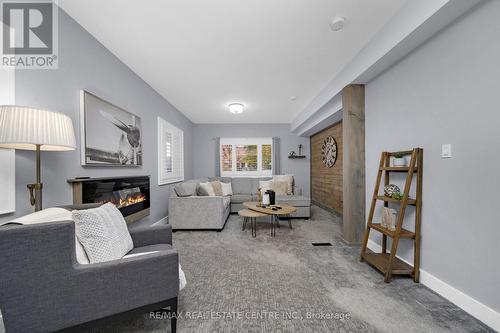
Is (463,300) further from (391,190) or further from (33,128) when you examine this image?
(33,128)

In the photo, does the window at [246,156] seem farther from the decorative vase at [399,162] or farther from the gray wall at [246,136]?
the decorative vase at [399,162]

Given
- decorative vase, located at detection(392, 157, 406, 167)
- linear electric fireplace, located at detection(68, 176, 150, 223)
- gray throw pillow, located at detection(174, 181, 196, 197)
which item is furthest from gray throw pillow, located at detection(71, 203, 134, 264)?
decorative vase, located at detection(392, 157, 406, 167)

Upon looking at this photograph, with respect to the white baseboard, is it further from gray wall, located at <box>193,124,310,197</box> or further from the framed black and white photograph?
gray wall, located at <box>193,124,310,197</box>

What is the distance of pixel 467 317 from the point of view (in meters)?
1.52

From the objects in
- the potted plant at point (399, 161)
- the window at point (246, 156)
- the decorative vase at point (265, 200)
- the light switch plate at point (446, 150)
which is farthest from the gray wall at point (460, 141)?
the window at point (246, 156)

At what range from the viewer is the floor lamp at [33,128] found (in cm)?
118

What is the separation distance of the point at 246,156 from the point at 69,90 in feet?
15.7

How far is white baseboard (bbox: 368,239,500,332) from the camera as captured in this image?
1.41 metres

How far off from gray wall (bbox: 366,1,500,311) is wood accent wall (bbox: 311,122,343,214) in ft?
8.06

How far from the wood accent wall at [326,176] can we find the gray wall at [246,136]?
32 cm

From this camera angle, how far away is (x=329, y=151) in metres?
5.10

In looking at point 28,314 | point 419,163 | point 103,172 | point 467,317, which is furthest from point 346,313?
point 103,172

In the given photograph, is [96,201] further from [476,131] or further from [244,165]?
[244,165]

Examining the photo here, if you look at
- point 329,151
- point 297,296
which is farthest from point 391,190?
point 329,151
